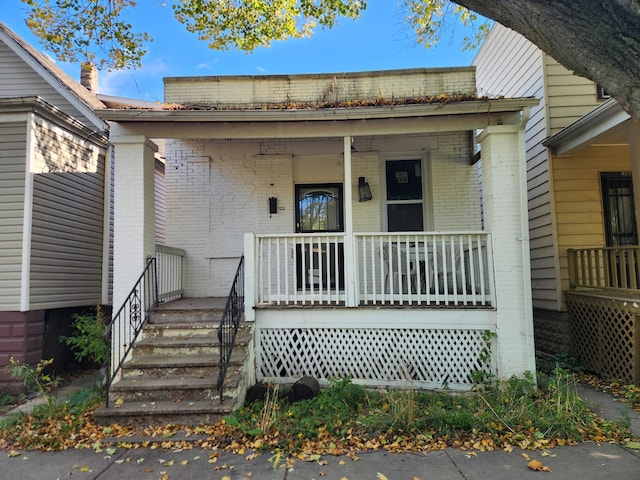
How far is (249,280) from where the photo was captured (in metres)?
5.50

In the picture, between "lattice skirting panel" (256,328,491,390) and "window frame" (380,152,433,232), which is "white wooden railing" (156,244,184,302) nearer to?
"lattice skirting panel" (256,328,491,390)

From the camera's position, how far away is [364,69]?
7535 mm

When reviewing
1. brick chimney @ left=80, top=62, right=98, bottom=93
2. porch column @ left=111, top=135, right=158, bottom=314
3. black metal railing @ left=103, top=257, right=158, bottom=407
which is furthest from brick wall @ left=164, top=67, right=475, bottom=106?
brick chimney @ left=80, top=62, right=98, bottom=93

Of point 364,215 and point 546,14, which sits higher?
point 546,14

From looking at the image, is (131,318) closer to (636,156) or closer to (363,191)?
(363,191)

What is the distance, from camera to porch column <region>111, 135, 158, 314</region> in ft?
17.9

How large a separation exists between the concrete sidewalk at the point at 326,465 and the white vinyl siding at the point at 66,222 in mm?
3154

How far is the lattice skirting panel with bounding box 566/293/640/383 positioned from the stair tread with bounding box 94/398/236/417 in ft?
17.8

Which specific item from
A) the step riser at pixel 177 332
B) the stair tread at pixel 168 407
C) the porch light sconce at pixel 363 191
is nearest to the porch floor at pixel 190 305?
the step riser at pixel 177 332

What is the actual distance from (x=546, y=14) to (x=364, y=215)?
4.80 meters

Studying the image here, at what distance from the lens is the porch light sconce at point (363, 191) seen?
23.9 feet

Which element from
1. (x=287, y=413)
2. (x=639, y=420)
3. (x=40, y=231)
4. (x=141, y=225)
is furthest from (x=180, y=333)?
(x=639, y=420)

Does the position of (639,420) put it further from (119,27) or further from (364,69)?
(119,27)

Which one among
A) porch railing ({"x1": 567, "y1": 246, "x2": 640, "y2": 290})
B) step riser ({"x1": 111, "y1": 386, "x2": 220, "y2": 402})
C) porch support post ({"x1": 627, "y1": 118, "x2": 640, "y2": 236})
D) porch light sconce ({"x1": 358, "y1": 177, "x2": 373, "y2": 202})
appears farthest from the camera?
porch light sconce ({"x1": 358, "y1": 177, "x2": 373, "y2": 202})
